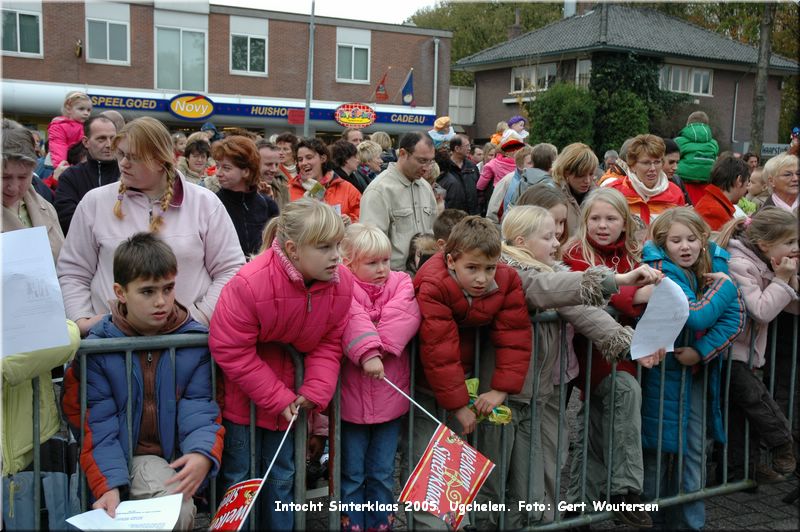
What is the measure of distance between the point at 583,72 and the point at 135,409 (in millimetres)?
37529

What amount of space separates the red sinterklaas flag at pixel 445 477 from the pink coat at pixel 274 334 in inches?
21.7

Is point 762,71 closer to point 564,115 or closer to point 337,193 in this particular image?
point 564,115

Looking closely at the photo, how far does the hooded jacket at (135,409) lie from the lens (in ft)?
10.1

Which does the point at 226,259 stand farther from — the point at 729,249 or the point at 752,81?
the point at 752,81

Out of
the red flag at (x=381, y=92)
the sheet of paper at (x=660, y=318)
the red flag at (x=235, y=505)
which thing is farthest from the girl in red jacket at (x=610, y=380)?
the red flag at (x=381, y=92)

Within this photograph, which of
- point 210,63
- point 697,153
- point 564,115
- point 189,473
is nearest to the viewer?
point 189,473

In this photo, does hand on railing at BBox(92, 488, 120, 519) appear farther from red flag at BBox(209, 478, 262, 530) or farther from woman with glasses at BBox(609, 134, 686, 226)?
woman with glasses at BBox(609, 134, 686, 226)

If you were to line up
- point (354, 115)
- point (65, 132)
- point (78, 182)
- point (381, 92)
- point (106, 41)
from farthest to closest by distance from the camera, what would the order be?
point (381, 92) < point (354, 115) < point (106, 41) < point (65, 132) < point (78, 182)

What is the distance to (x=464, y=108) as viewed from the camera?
43781mm

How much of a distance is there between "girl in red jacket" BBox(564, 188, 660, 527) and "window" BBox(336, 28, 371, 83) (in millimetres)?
31133

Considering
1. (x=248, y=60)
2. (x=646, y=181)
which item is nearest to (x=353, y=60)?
(x=248, y=60)

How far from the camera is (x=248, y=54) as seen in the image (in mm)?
32281

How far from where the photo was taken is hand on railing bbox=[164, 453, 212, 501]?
312 centimetres

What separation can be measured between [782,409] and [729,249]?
45.1 inches
